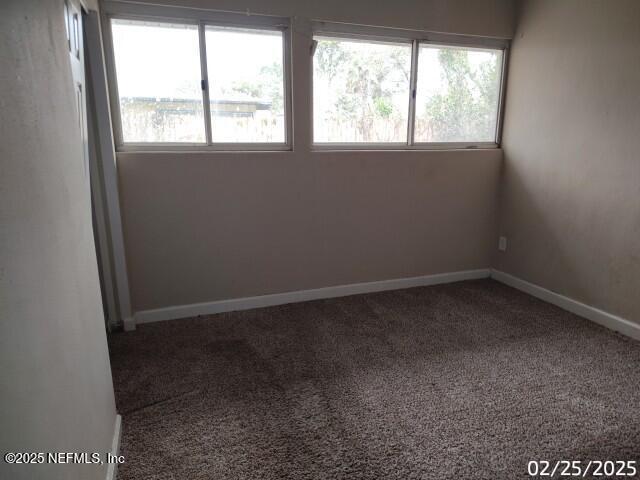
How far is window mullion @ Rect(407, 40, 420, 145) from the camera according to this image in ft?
10.3

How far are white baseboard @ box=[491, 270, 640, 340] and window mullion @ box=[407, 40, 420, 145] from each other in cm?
155

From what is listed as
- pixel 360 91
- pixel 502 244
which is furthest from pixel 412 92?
pixel 502 244

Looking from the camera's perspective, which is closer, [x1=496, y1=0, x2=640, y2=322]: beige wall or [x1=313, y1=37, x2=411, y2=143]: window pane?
[x1=496, y1=0, x2=640, y2=322]: beige wall

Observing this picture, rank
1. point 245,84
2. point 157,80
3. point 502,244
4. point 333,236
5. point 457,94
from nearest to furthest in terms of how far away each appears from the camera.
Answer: point 157,80 < point 245,84 < point 333,236 < point 457,94 < point 502,244

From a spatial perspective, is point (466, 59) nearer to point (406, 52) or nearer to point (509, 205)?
point (406, 52)

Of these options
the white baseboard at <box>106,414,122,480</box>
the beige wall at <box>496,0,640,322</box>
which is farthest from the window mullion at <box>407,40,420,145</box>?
the white baseboard at <box>106,414,122,480</box>

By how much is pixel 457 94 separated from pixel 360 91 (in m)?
0.91

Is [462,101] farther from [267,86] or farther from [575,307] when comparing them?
[575,307]

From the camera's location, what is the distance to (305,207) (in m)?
3.07

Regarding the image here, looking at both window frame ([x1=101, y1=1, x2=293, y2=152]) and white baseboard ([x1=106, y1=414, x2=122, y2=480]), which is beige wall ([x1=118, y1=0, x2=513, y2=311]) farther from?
white baseboard ([x1=106, y1=414, x2=122, y2=480])

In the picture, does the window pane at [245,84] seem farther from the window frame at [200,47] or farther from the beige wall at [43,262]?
the beige wall at [43,262]

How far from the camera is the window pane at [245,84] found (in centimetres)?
270

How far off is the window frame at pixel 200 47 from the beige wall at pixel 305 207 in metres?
0.07

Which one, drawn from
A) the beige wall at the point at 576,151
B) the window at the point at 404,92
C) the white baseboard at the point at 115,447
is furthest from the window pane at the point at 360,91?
the white baseboard at the point at 115,447
